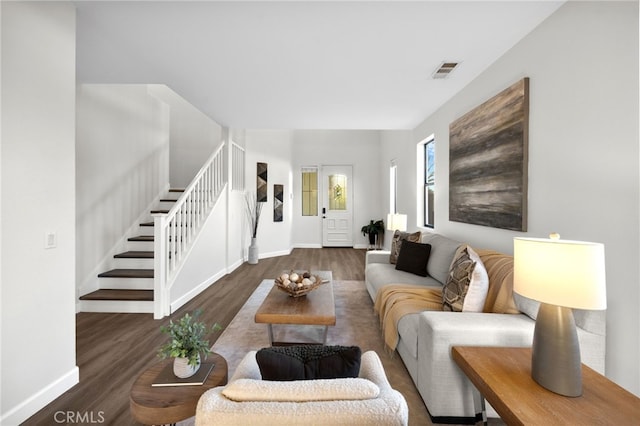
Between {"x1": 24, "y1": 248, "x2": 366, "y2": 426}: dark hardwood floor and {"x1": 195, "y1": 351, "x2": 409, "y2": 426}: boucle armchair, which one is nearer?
{"x1": 195, "y1": 351, "x2": 409, "y2": 426}: boucle armchair

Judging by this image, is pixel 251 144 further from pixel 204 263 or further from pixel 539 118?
pixel 539 118

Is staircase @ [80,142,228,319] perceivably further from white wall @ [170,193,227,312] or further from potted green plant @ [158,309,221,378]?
potted green plant @ [158,309,221,378]

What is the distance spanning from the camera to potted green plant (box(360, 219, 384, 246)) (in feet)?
24.9

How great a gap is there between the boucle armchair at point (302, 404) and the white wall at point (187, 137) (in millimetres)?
6015

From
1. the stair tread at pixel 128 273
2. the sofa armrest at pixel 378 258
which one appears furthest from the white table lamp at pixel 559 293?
the stair tread at pixel 128 273

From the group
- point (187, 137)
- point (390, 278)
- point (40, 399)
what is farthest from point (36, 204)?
point (187, 137)

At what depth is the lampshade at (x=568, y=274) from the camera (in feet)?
3.54

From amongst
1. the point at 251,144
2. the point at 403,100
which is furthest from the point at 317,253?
the point at 403,100

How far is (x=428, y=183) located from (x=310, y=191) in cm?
410

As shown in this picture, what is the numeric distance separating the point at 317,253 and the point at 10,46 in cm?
636

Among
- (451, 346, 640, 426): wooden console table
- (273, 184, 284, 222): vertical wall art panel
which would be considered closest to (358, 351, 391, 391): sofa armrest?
(451, 346, 640, 426): wooden console table

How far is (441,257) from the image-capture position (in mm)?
3000

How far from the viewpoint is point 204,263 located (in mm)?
4238

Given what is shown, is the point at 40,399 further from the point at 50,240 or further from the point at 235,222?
the point at 235,222
